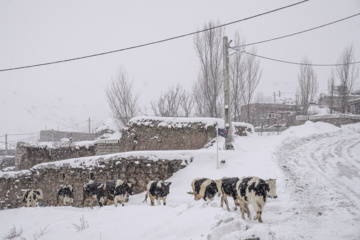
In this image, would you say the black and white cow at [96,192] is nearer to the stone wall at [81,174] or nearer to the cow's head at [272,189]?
the stone wall at [81,174]

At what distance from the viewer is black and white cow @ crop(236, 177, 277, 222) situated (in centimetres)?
482

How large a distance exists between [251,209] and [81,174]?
31.3 feet

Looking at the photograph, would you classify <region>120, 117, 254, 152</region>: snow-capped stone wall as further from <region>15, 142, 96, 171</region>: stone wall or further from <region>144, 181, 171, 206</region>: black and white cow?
<region>144, 181, 171, 206</region>: black and white cow

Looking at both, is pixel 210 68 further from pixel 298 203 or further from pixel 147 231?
pixel 147 231

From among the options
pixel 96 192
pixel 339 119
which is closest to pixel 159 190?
pixel 96 192

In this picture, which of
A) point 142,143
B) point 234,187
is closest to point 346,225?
point 234,187

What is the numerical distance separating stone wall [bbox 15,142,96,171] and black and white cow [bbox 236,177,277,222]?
682 inches

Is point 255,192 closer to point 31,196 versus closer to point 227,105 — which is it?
point 227,105

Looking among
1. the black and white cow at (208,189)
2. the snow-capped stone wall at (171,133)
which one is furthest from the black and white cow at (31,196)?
the black and white cow at (208,189)

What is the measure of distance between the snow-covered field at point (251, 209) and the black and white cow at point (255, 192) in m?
Result: 0.35

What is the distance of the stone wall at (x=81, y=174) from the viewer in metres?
11.0

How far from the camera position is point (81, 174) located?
12.2 meters

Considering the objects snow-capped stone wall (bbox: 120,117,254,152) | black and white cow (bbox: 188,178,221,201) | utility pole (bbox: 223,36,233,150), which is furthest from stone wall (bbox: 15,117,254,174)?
black and white cow (bbox: 188,178,221,201)

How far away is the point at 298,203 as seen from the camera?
5.79 meters
